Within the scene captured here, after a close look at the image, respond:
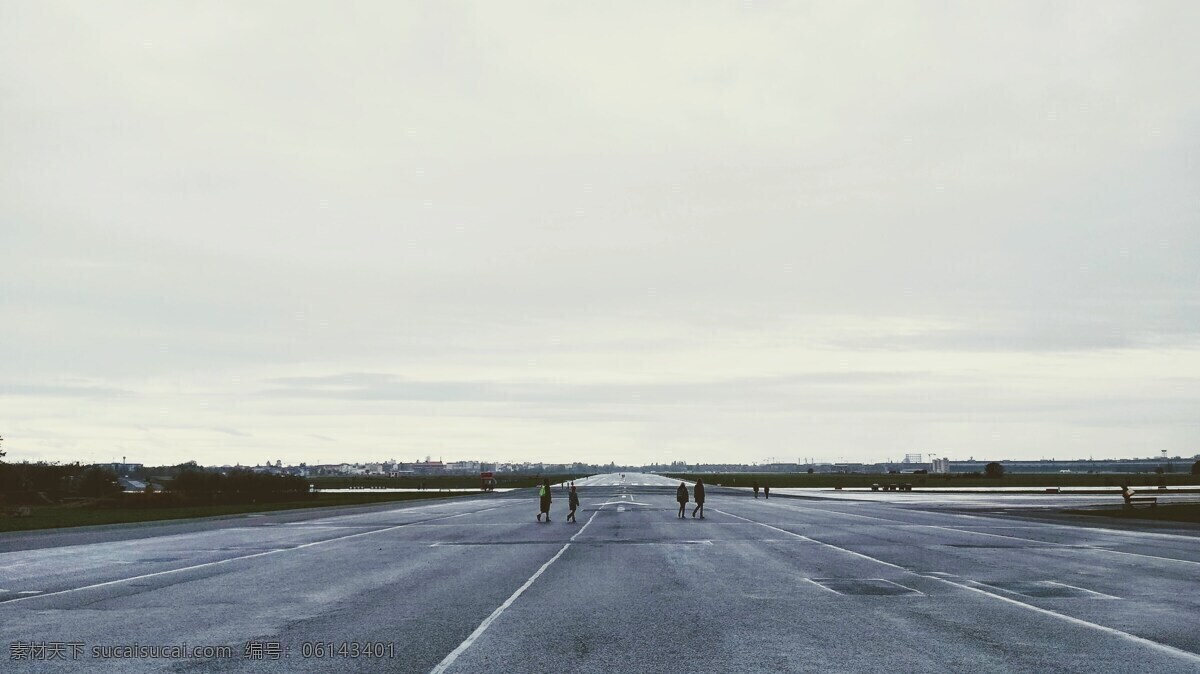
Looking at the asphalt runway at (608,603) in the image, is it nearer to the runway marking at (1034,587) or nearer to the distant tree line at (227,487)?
the runway marking at (1034,587)

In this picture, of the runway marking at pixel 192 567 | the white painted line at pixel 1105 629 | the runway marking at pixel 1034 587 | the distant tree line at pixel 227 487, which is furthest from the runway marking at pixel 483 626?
the distant tree line at pixel 227 487

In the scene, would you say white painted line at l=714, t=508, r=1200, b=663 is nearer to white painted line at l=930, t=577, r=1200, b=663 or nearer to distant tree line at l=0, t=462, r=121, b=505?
white painted line at l=930, t=577, r=1200, b=663

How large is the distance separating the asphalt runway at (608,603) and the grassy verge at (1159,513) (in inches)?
453

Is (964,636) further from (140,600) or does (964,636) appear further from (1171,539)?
(1171,539)

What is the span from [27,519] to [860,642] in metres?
49.4

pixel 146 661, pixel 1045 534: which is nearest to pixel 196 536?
pixel 146 661

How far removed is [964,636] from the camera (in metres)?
12.8

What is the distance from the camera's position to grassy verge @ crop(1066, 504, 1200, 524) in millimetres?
42706

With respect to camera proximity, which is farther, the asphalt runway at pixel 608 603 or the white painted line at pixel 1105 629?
the white painted line at pixel 1105 629

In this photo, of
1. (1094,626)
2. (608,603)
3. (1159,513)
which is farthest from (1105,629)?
(1159,513)

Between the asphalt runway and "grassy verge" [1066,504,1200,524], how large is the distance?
37.8 feet

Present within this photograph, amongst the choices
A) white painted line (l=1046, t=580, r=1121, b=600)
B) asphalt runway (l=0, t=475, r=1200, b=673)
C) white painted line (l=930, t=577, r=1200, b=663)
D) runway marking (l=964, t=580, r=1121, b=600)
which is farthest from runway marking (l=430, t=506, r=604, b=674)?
white painted line (l=1046, t=580, r=1121, b=600)

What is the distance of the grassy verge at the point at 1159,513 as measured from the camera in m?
42.7

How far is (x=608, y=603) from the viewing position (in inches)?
636
